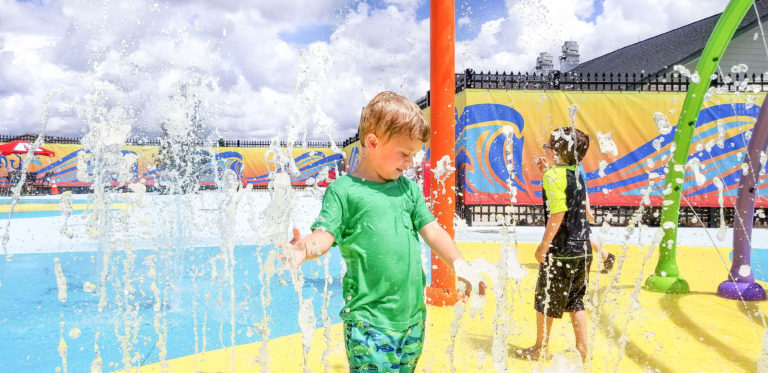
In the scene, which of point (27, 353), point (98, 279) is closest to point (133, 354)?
point (27, 353)

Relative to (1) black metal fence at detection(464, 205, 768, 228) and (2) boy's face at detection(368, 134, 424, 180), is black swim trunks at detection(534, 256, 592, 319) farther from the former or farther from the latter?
(1) black metal fence at detection(464, 205, 768, 228)

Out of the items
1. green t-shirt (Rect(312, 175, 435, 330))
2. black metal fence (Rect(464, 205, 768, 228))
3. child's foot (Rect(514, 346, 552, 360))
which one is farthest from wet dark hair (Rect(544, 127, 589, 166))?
black metal fence (Rect(464, 205, 768, 228))

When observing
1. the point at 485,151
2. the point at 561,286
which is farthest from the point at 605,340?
the point at 485,151

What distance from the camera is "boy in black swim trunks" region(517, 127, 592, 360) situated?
2.56m

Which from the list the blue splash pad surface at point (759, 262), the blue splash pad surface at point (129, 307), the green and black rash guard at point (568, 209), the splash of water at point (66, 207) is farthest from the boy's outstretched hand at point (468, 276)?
the blue splash pad surface at point (759, 262)

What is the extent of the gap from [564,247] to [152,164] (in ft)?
91.1

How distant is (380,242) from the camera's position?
1561 millimetres

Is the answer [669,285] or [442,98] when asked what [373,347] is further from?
[669,285]

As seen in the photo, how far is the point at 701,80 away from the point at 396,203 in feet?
11.8

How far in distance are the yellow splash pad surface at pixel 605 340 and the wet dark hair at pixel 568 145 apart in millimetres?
1090

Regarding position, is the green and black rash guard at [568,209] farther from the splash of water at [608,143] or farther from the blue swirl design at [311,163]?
the blue swirl design at [311,163]

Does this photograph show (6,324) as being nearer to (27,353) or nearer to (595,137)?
(27,353)

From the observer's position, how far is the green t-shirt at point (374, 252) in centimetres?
152

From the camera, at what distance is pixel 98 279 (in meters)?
5.43
